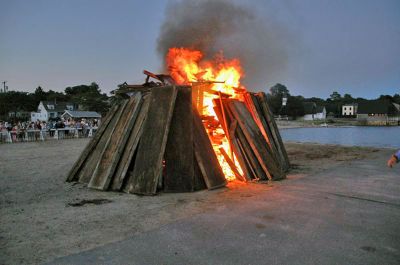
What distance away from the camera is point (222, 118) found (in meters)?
10.1

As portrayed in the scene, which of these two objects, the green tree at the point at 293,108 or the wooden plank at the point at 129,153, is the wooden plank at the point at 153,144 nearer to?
the wooden plank at the point at 129,153

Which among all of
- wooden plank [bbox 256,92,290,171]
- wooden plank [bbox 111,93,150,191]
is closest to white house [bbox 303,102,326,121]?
wooden plank [bbox 256,92,290,171]

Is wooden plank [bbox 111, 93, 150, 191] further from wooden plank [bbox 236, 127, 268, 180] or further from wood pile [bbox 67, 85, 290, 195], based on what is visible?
wooden plank [bbox 236, 127, 268, 180]

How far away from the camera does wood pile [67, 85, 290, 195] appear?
807cm

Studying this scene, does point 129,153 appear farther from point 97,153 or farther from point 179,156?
point 97,153

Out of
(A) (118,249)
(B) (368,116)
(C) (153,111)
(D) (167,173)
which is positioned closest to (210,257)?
(A) (118,249)

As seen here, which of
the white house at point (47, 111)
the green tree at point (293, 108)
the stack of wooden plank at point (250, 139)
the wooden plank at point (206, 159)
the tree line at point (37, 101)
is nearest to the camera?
the wooden plank at point (206, 159)

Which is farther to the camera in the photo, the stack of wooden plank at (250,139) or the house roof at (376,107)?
the house roof at (376,107)

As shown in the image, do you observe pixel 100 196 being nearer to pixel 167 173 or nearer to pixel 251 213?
pixel 167 173

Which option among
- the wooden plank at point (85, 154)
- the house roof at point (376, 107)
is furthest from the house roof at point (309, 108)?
the wooden plank at point (85, 154)

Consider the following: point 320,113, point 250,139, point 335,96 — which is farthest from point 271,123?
point 335,96

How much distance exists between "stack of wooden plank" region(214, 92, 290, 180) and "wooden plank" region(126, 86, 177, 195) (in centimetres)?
213

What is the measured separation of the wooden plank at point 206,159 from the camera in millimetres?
8258

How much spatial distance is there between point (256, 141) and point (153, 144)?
345 centimetres
